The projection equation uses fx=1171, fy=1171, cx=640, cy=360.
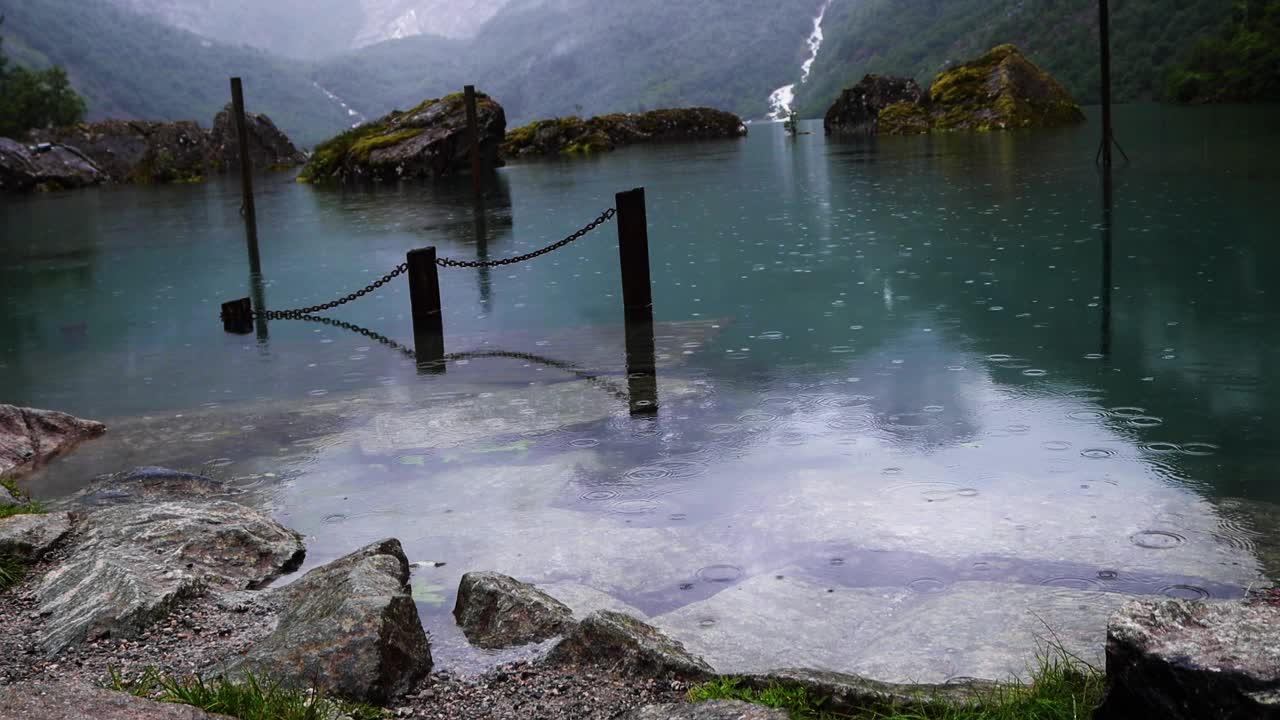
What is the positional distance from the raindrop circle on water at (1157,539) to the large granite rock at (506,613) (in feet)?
8.80

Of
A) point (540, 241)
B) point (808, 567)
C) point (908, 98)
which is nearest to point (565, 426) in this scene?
point (808, 567)

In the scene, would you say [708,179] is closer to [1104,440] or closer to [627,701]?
[1104,440]

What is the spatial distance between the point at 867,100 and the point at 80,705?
69139mm

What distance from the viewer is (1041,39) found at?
390 ft

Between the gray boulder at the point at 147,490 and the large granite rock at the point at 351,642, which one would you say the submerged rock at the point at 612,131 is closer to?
the gray boulder at the point at 147,490

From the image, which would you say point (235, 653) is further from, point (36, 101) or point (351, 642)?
point (36, 101)

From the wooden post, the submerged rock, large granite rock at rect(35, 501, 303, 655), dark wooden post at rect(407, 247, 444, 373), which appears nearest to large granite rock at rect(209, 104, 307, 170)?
the submerged rock

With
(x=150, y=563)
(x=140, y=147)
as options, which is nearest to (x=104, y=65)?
(x=140, y=147)

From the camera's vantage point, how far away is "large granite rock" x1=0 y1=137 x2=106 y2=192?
164 ft

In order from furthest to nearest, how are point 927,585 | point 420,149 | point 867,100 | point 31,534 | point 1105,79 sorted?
point 867,100 → point 420,149 → point 1105,79 → point 31,534 → point 927,585

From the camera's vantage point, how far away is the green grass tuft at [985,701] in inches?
141

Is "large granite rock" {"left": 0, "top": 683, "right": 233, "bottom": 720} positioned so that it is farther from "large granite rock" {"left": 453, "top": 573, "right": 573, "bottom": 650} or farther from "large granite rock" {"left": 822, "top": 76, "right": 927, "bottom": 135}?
"large granite rock" {"left": 822, "top": 76, "right": 927, "bottom": 135}

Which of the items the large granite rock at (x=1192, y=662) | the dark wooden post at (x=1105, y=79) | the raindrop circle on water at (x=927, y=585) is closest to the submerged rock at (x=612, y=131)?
the dark wooden post at (x=1105, y=79)

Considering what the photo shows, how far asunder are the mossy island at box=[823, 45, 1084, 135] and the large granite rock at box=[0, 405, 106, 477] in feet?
159
